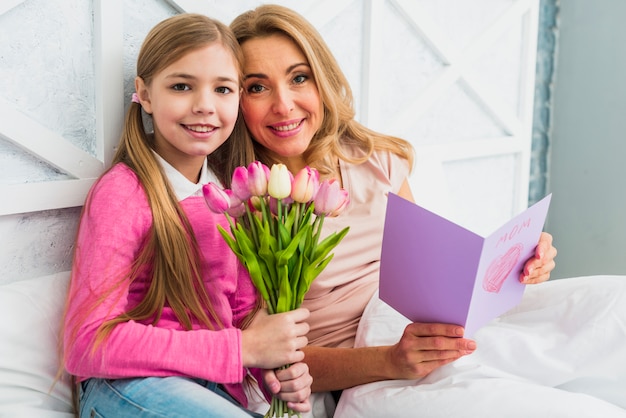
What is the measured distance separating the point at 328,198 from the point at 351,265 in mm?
523

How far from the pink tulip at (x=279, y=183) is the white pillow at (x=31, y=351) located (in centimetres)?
55

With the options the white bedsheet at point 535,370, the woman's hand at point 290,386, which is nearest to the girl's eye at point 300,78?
the white bedsheet at point 535,370

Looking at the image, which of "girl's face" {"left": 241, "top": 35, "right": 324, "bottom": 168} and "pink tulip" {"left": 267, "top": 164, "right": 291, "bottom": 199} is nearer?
"pink tulip" {"left": 267, "top": 164, "right": 291, "bottom": 199}

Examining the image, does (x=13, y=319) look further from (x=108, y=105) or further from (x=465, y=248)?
(x=465, y=248)

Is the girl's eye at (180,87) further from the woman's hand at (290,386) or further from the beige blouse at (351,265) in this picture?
the woman's hand at (290,386)

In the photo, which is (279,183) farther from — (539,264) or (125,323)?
(539,264)

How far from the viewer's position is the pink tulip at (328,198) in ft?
4.19

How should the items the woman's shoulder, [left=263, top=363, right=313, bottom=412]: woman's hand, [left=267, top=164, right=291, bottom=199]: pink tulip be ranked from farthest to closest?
the woman's shoulder → [left=263, top=363, right=313, bottom=412]: woman's hand → [left=267, top=164, right=291, bottom=199]: pink tulip

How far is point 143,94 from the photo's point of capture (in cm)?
154

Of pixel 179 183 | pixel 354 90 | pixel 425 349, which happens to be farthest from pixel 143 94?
pixel 354 90

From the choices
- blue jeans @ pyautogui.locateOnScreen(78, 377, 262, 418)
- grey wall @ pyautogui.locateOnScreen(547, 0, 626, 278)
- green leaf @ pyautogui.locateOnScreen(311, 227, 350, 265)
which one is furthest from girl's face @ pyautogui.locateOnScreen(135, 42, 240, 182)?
grey wall @ pyautogui.locateOnScreen(547, 0, 626, 278)

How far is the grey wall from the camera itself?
10.2ft

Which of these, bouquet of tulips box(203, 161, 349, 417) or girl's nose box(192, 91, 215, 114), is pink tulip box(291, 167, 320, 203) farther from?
girl's nose box(192, 91, 215, 114)

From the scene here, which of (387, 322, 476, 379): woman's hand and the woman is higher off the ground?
the woman
